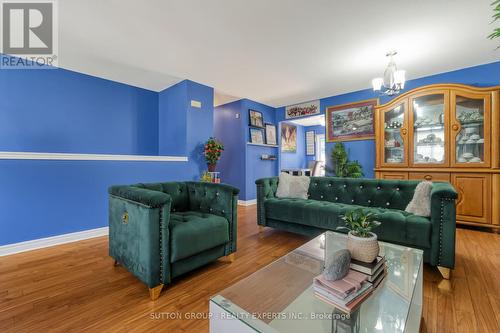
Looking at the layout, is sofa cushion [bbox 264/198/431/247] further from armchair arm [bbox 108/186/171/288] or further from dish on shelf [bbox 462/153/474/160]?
dish on shelf [bbox 462/153/474/160]

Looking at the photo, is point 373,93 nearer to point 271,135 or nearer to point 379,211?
point 271,135

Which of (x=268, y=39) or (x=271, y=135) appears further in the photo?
(x=271, y=135)

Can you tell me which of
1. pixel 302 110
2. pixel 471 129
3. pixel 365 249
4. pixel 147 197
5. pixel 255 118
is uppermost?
pixel 302 110

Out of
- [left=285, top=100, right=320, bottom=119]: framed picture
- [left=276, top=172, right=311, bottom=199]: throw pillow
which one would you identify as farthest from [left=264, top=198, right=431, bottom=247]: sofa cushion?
[left=285, top=100, right=320, bottom=119]: framed picture

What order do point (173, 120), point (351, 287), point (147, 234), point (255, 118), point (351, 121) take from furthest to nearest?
1. point (255, 118)
2. point (351, 121)
3. point (173, 120)
4. point (147, 234)
5. point (351, 287)

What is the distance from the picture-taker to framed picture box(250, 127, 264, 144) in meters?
4.91

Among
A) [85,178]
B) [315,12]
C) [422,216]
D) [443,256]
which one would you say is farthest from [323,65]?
[85,178]

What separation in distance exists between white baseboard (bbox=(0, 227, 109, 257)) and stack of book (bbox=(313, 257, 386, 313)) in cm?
310

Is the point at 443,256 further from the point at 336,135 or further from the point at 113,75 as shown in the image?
the point at 113,75

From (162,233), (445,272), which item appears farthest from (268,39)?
(445,272)

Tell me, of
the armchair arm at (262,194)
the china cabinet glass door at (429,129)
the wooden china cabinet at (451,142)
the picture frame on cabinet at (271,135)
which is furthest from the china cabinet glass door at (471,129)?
the picture frame on cabinet at (271,135)

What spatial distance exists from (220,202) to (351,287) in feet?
4.58

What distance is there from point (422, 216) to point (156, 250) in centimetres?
232

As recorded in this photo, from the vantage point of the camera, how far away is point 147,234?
1.47 m
